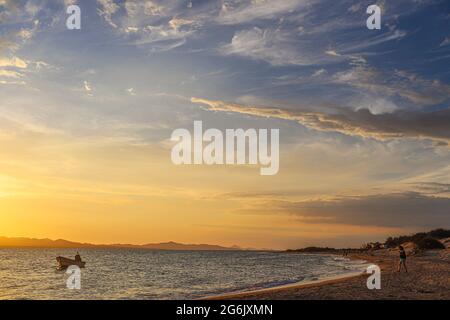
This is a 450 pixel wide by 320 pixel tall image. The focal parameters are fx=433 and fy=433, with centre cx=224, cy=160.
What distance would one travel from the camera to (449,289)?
27.5 metres

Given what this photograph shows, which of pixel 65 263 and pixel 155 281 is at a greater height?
pixel 155 281

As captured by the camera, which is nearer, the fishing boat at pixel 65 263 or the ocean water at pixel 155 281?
the ocean water at pixel 155 281

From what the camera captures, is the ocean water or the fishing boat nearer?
the ocean water

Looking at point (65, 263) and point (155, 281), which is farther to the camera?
point (65, 263)
